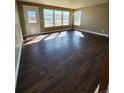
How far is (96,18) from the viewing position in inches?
272

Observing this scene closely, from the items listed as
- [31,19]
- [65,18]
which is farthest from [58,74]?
[65,18]

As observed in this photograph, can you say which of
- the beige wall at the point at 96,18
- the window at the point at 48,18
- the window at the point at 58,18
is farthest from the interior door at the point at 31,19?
the beige wall at the point at 96,18

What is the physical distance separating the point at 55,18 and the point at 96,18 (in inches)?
139

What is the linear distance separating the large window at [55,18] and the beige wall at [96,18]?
5.48 ft

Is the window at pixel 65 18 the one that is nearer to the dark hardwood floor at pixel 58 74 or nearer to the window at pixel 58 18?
the window at pixel 58 18

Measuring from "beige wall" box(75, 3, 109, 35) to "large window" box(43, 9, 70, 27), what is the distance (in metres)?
1.67

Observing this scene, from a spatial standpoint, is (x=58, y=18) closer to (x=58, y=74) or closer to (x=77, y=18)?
(x=77, y=18)

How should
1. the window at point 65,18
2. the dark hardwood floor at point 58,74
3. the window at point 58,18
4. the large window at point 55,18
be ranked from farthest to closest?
the window at point 65,18 → the window at point 58,18 → the large window at point 55,18 → the dark hardwood floor at point 58,74

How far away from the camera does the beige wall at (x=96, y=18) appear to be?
6127 millimetres

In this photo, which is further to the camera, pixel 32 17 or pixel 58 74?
pixel 32 17

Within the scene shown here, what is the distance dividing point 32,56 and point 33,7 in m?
4.66
